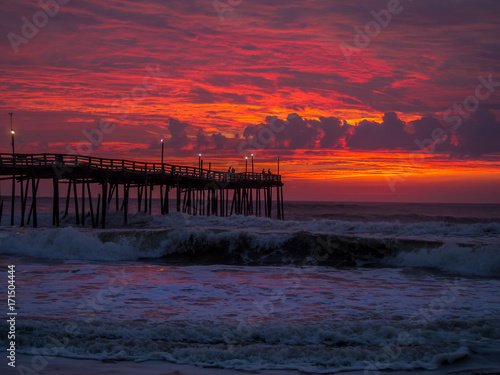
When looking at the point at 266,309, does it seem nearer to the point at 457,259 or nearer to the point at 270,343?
the point at 270,343

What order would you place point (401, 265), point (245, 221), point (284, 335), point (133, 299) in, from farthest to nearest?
1. point (245, 221)
2. point (401, 265)
3. point (133, 299)
4. point (284, 335)

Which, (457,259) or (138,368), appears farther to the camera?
(457,259)

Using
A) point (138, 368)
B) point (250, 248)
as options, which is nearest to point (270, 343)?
point (138, 368)

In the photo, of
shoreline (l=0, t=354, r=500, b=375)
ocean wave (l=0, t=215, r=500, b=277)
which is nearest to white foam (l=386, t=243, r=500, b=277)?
ocean wave (l=0, t=215, r=500, b=277)

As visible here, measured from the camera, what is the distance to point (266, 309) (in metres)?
12.0

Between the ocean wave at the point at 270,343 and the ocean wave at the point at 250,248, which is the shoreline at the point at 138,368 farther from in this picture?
the ocean wave at the point at 250,248

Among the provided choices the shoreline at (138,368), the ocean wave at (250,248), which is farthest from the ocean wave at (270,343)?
the ocean wave at (250,248)

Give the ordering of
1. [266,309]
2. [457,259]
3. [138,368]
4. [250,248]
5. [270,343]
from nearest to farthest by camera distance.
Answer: [138,368] < [270,343] < [266,309] < [457,259] < [250,248]

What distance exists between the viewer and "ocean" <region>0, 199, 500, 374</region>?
27.4ft

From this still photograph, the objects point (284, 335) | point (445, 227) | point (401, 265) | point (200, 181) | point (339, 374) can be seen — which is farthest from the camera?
point (200, 181)

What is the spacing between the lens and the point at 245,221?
44.3 meters

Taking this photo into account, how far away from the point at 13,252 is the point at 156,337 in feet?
60.7

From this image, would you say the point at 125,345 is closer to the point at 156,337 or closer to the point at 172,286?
the point at 156,337

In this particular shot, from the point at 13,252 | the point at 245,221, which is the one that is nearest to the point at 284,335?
the point at 13,252
